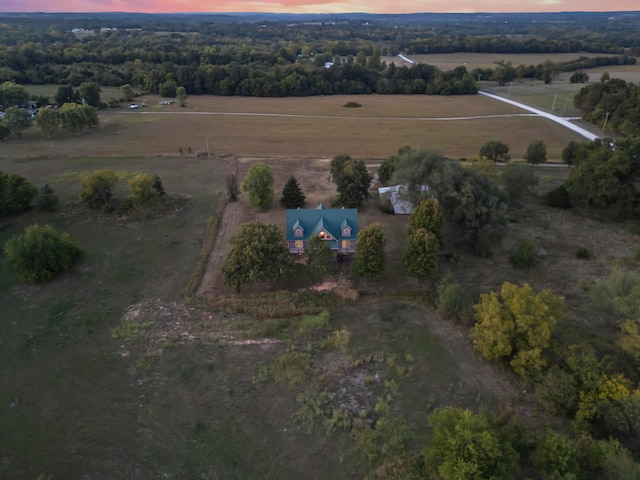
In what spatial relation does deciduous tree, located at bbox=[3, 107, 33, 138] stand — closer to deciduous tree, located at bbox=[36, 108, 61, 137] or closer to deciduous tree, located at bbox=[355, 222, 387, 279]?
deciduous tree, located at bbox=[36, 108, 61, 137]

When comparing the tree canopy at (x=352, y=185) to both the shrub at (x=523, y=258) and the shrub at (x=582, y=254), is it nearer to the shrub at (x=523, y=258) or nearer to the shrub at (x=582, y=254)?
the shrub at (x=523, y=258)

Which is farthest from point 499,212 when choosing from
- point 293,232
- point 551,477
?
point 551,477

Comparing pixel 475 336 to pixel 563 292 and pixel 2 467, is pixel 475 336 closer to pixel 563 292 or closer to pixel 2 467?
pixel 563 292

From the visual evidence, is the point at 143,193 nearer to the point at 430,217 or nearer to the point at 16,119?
the point at 430,217

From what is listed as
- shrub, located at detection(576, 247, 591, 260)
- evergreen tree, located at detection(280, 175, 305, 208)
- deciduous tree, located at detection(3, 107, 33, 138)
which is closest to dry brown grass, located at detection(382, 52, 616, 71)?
evergreen tree, located at detection(280, 175, 305, 208)

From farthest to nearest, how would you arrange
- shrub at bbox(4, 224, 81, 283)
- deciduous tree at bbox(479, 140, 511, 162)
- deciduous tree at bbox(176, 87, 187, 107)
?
deciduous tree at bbox(176, 87, 187, 107) → deciduous tree at bbox(479, 140, 511, 162) → shrub at bbox(4, 224, 81, 283)

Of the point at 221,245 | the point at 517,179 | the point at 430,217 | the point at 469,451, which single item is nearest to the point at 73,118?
the point at 221,245
